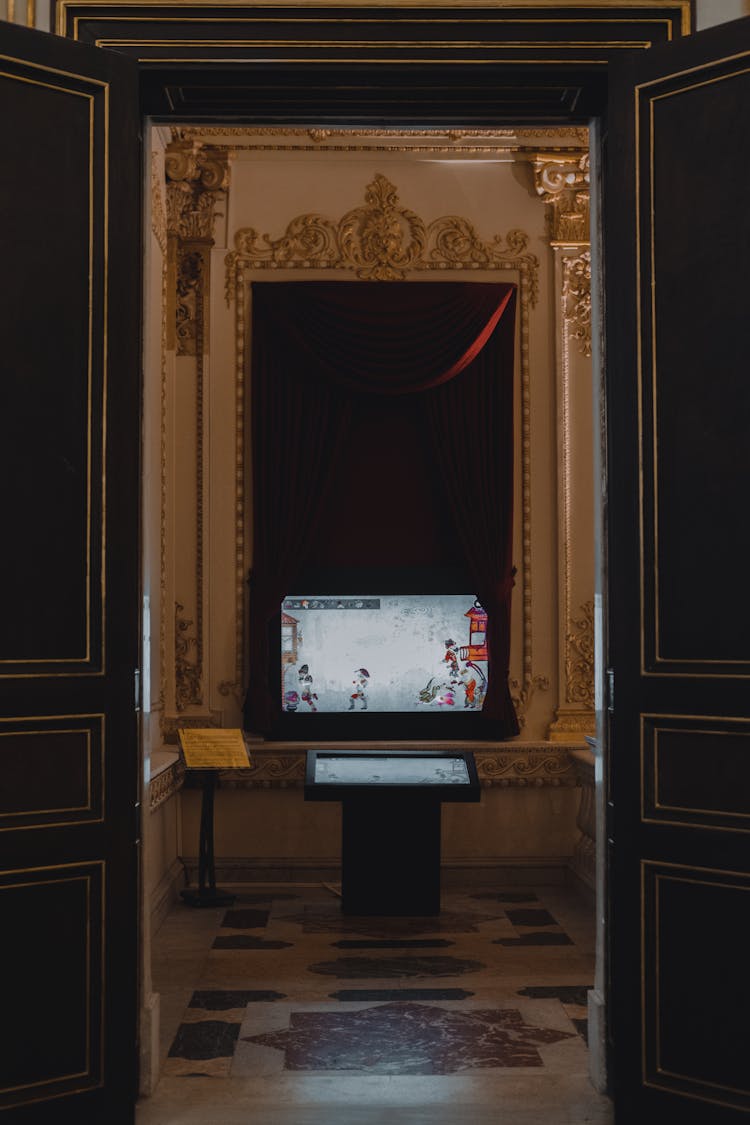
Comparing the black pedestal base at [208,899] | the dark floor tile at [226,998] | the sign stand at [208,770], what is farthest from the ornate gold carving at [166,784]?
the dark floor tile at [226,998]

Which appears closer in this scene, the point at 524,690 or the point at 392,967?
the point at 392,967

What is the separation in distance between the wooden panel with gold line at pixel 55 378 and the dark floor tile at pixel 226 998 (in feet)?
6.35

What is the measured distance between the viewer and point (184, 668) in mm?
7137

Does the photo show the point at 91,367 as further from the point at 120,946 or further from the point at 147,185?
the point at 120,946

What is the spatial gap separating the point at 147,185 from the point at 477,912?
399 cm

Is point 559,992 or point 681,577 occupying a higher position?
point 681,577

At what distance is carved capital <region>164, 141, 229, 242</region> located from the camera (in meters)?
7.20

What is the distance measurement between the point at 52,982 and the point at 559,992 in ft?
7.58

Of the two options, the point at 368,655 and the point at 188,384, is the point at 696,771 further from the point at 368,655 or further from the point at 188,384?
the point at 188,384

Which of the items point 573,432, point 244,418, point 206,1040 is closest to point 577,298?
point 573,432

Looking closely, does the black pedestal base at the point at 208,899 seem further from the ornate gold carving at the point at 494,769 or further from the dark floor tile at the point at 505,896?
the dark floor tile at the point at 505,896

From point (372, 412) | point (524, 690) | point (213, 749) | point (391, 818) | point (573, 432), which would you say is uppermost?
point (372, 412)

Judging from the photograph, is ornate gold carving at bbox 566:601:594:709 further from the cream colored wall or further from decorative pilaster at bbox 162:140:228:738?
decorative pilaster at bbox 162:140:228:738

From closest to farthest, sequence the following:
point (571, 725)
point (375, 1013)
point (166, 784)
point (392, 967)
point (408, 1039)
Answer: point (408, 1039)
point (375, 1013)
point (392, 967)
point (166, 784)
point (571, 725)
